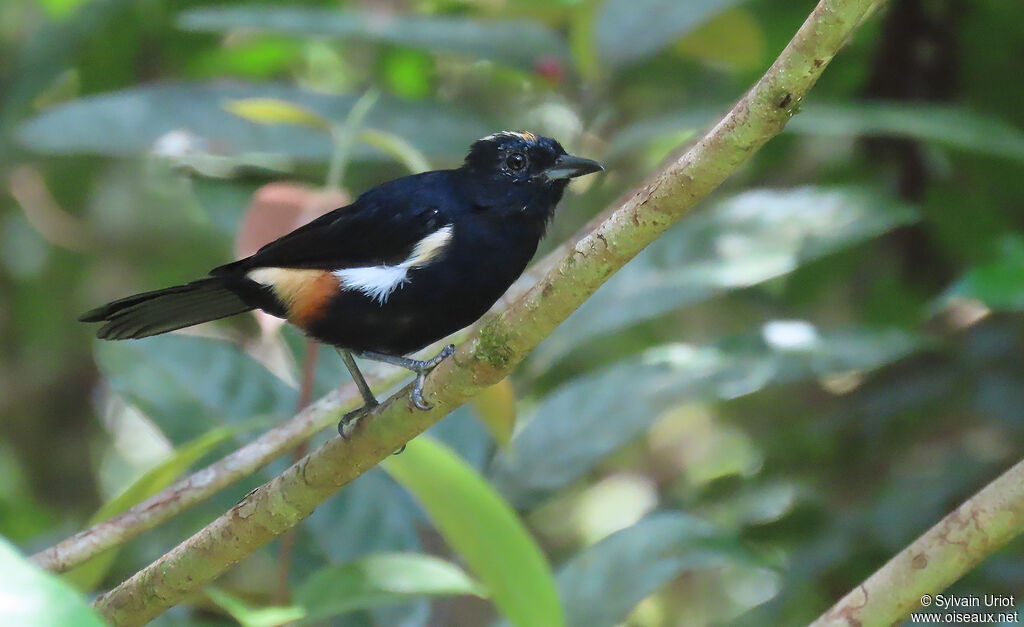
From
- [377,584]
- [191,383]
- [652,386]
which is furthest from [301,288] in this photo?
[652,386]

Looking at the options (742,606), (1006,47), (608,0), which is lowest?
(742,606)

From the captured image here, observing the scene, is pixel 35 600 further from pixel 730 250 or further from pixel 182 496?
pixel 730 250

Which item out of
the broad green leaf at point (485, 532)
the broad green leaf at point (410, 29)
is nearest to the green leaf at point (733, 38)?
the broad green leaf at point (410, 29)

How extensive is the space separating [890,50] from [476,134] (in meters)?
1.42

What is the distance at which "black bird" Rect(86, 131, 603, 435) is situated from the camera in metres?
2.52

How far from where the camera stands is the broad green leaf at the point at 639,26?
338 cm

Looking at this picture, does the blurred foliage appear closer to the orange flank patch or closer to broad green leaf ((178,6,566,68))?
broad green leaf ((178,6,566,68))

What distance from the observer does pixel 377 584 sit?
2.08 metres

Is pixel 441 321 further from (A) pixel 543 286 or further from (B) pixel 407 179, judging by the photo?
(A) pixel 543 286

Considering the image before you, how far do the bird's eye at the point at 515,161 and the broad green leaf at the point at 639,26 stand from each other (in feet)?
2.66

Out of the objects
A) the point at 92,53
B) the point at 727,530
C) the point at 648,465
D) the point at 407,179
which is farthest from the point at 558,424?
the point at 92,53

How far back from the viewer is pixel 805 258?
114 inches

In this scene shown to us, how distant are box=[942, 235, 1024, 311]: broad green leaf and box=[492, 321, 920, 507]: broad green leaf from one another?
561mm

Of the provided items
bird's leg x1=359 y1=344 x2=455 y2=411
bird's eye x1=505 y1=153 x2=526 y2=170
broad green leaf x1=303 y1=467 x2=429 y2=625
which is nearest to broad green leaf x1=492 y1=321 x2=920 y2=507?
broad green leaf x1=303 y1=467 x2=429 y2=625
